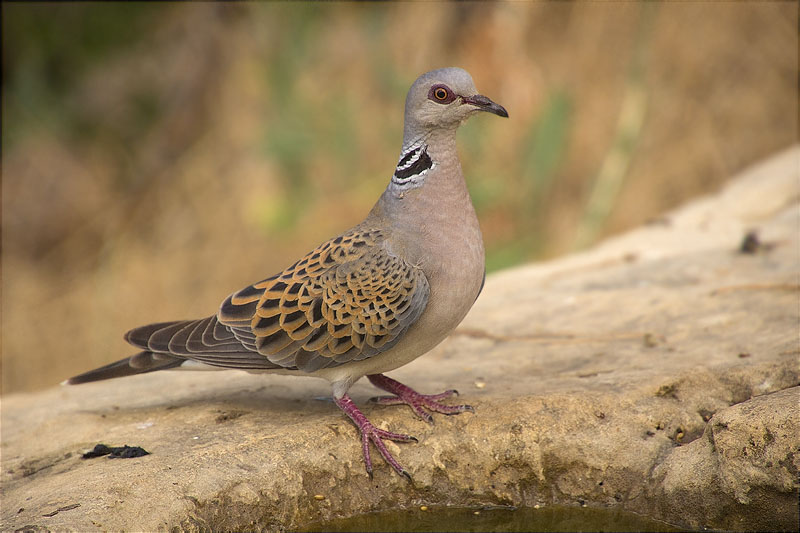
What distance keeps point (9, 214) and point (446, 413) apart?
29.6 feet

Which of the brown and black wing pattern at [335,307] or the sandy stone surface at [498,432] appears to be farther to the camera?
the brown and black wing pattern at [335,307]

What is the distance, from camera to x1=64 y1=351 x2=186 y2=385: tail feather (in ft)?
13.6

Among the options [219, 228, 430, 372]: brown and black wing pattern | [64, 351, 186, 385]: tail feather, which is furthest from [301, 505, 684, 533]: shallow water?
[64, 351, 186, 385]: tail feather

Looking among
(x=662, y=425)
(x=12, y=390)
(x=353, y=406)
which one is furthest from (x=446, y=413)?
(x=12, y=390)

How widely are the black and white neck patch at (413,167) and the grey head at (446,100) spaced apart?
0.42ft

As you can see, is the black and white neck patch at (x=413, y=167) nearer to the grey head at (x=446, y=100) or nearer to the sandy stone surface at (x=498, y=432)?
the grey head at (x=446, y=100)

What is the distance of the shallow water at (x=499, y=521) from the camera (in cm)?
346

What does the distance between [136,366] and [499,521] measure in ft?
6.20

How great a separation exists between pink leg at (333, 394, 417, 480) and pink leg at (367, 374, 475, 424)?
191mm

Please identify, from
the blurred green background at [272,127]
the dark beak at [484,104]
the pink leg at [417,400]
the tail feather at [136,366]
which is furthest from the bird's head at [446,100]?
the blurred green background at [272,127]

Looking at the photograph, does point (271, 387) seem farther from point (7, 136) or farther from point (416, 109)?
point (7, 136)

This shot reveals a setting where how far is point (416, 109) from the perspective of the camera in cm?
389

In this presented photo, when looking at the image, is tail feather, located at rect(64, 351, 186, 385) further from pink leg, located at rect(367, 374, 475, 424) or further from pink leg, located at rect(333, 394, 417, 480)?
pink leg, located at rect(367, 374, 475, 424)

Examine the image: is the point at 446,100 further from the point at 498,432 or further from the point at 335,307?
the point at 498,432
